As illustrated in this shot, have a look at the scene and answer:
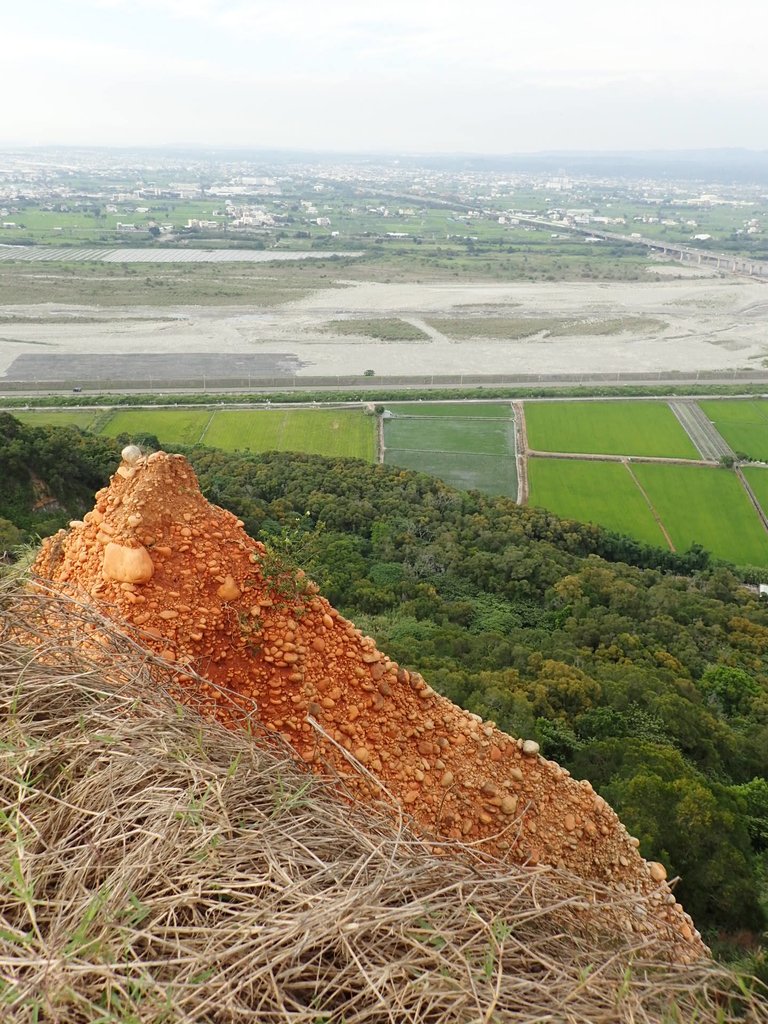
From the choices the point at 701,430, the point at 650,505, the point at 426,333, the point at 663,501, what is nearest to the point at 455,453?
the point at 650,505

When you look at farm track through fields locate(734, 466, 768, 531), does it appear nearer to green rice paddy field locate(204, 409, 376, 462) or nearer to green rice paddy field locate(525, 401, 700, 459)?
green rice paddy field locate(525, 401, 700, 459)

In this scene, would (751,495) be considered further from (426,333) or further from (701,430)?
(426,333)

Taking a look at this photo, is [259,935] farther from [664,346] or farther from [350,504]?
[664,346]

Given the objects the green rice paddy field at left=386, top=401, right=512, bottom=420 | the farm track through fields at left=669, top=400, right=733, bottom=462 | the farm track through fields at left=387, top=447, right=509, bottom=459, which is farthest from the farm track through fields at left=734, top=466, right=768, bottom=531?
the green rice paddy field at left=386, top=401, right=512, bottom=420

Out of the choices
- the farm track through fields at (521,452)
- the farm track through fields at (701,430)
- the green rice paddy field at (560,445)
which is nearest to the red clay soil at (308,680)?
the green rice paddy field at (560,445)

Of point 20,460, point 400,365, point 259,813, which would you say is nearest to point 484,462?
point 400,365

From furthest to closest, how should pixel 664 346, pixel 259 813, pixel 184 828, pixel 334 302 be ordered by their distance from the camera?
pixel 334 302 < pixel 664 346 < pixel 259 813 < pixel 184 828
